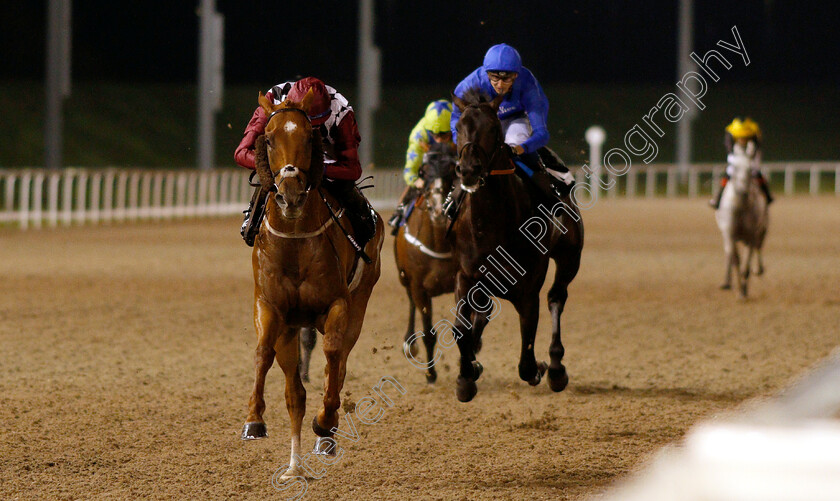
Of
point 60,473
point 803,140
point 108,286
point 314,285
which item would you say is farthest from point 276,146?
point 803,140

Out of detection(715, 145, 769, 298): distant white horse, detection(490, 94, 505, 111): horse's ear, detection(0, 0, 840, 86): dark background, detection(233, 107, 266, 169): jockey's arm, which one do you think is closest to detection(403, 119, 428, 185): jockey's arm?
detection(490, 94, 505, 111): horse's ear

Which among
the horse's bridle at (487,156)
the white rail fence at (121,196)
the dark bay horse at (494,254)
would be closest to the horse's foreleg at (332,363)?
the horse's bridle at (487,156)

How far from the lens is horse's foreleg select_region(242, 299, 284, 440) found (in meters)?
5.93

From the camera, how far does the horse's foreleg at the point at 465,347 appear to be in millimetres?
7582

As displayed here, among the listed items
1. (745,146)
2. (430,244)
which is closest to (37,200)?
(745,146)

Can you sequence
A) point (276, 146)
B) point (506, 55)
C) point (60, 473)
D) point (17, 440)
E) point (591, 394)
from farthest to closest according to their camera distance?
point (591, 394) < point (506, 55) < point (17, 440) < point (60, 473) < point (276, 146)

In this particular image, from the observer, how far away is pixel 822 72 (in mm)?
61469

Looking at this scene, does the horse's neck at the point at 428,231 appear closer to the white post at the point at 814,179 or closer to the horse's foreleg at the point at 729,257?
the horse's foreleg at the point at 729,257

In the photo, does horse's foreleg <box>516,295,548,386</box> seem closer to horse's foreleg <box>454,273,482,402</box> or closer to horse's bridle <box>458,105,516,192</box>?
horse's foreleg <box>454,273,482,402</box>

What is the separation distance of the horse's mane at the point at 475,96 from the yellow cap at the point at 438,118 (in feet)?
5.91

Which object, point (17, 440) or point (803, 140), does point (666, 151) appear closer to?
point (803, 140)

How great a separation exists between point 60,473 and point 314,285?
1.61 meters

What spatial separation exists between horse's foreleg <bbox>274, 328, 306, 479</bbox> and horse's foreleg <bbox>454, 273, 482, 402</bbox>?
1.60 m

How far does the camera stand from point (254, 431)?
5.87 meters
